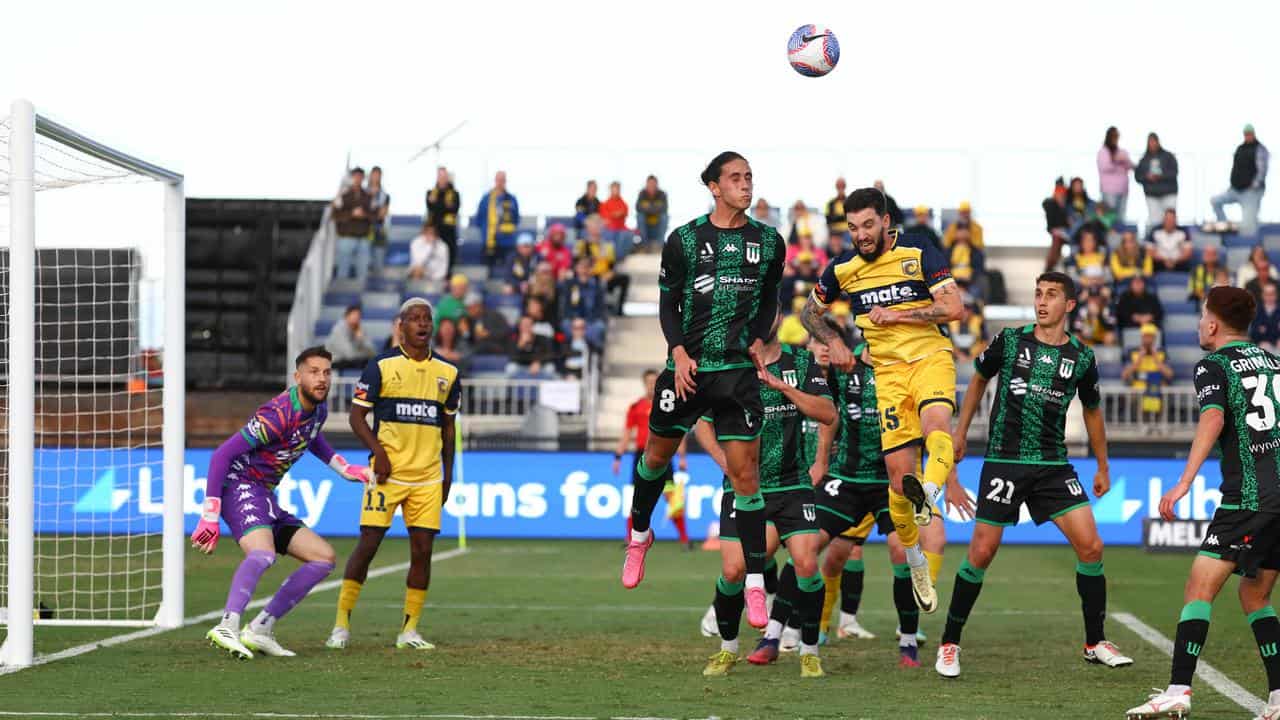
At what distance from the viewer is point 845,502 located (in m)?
11.0

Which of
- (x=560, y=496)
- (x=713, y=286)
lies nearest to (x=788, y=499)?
(x=713, y=286)

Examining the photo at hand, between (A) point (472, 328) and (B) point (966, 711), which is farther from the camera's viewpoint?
(A) point (472, 328)

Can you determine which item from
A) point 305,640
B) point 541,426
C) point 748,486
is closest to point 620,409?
point 541,426

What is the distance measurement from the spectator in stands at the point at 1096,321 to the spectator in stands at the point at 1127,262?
810 millimetres

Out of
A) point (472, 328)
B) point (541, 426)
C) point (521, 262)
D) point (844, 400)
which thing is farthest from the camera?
point (521, 262)

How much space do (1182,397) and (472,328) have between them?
11.1 metres

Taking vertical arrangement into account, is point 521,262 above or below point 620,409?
above

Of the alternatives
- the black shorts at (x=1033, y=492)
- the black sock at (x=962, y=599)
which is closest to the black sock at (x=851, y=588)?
the black sock at (x=962, y=599)

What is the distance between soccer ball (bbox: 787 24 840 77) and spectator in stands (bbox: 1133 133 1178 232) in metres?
20.4

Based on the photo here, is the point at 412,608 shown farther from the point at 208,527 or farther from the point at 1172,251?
the point at 1172,251

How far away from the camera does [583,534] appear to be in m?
22.9

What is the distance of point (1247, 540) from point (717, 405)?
2740 mm

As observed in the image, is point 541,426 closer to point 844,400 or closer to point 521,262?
point 521,262

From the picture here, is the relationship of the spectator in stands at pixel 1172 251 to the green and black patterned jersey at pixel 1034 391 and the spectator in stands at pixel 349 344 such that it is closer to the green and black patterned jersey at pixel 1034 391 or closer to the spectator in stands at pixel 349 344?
the spectator in stands at pixel 349 344
